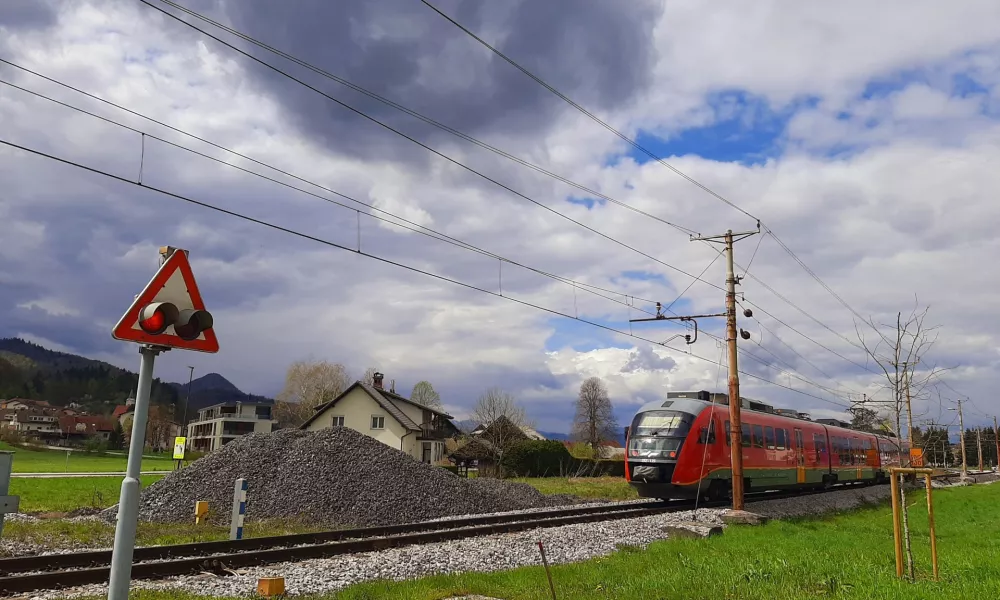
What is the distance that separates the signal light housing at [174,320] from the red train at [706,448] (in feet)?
64.4

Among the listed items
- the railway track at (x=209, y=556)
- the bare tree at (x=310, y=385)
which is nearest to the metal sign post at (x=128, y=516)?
the railway track at (x=209, y=556)

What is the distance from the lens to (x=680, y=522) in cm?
1895

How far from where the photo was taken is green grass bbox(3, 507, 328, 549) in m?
14.5

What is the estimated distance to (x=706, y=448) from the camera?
81.2 ft

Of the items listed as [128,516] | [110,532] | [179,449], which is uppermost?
[128,516]

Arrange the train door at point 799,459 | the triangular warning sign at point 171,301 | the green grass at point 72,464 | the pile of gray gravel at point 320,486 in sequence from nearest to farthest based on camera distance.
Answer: the triangular warning sign at point 171,301 → the pile of gray gravel at point 320,486 → the train door at point 799,459 → the green grass at point 72,464

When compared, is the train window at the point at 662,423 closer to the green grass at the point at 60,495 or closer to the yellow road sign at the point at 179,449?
the green grass at the point at 60,495

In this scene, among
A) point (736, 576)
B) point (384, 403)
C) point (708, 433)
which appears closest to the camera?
point (736, 576)

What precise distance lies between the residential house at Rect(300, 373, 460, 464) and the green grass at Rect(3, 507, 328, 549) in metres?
37.8

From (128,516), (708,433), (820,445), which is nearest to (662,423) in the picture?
(708,433)

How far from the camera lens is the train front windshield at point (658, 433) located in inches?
953

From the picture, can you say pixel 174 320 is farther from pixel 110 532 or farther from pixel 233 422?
pixel 233 422

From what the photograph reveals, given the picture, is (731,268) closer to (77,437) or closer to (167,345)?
(167,345)

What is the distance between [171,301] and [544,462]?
4373 centimetres
